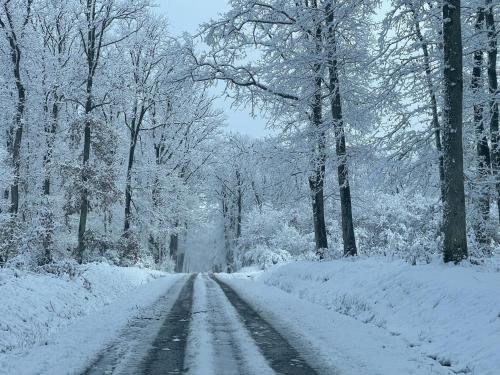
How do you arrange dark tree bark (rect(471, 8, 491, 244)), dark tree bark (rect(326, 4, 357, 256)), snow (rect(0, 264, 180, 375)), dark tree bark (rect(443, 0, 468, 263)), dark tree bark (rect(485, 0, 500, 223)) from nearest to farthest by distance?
snow (rect(0, 264, 180, 375)) < dark tree bark (rect(443, 0, 468, 263)) < dark tree bark (rect(471, 8, 491, 244)) < dark tree bark (rect(485, 0, 500, 223)) < dark tree bark (rect(326, 4, 357, 256))

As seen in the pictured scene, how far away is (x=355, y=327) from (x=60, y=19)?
24.3 metres

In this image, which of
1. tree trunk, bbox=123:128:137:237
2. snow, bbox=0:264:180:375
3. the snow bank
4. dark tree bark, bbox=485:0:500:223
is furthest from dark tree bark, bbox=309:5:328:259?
tree trunk, bbox=123:128:137:237

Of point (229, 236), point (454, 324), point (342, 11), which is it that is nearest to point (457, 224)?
point (454, 324)

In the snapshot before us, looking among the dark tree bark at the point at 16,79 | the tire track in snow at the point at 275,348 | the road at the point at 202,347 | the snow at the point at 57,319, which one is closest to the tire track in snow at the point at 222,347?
the road at the point at 202,347

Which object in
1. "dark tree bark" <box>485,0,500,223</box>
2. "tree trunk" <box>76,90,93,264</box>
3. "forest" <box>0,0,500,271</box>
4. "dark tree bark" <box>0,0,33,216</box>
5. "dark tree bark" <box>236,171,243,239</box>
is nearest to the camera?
"forest" <box>0,0,500,271</box>

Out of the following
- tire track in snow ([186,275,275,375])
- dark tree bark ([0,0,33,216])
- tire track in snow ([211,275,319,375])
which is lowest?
tire track in snow ([211,275,319,375])

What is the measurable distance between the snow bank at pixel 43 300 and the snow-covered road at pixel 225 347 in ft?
1.70

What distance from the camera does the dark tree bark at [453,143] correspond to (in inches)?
397

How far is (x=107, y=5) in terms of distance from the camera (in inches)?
896

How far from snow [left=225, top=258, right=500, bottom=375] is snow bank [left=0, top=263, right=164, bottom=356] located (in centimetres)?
443

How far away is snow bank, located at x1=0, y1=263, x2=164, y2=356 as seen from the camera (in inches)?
320

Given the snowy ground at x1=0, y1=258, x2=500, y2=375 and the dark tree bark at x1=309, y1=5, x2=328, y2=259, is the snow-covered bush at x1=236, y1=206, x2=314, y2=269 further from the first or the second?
the snowy ground at x1=0, y1=258, x2=500, y2=375

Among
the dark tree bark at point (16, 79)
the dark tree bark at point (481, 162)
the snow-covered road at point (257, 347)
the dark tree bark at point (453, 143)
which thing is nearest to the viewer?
the snow-covered road at point (257, 347)

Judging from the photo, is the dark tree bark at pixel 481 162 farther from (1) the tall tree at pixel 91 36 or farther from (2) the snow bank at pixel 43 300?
(1) the tall tree at pixel 91 36
